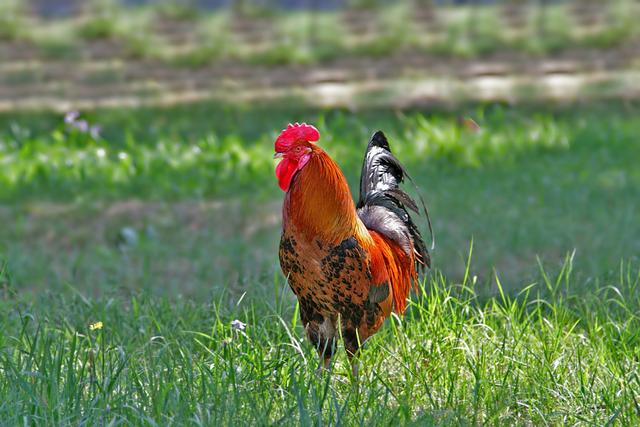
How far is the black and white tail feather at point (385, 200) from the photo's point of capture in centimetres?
430

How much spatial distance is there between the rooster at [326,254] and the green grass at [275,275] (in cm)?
15

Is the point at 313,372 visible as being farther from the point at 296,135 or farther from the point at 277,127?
the point at 277,127

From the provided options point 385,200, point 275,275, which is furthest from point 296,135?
point 275,275

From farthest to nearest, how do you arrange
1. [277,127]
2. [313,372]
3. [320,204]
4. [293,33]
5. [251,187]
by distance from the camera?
[293,33]
[277,127]
[251,187]
[320,204]
[313,372]

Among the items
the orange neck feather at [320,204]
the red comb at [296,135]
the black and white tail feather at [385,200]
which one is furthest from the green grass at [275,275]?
the red comb at [296,135]

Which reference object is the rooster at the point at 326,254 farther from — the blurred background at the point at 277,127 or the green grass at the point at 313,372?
the blurred background at the point at 277,127

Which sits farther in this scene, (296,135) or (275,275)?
(275,275)

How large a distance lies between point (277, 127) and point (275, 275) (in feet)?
16.1

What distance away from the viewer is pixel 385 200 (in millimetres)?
4410

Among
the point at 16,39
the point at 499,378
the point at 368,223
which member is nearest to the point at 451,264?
the point at 368,223

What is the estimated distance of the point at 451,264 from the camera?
19.3 ft

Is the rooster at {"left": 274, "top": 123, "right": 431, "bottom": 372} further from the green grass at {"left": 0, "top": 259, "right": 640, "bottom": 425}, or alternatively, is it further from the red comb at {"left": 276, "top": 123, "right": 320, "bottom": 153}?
the green grass at {"left": 0, "top": 259, "right": 640, "bottom": 425}

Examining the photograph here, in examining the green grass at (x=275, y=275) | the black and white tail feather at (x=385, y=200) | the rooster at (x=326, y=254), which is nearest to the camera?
the green grass at (x=275, y=275)

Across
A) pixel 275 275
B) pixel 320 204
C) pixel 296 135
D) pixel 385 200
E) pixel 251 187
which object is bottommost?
pixel 251 187
